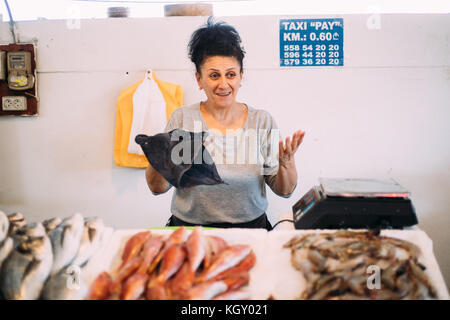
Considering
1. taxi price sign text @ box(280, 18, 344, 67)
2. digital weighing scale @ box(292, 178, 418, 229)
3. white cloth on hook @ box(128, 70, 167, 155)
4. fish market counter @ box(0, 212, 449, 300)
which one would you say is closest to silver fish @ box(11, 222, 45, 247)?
fish market counter @ box(0, 212, 449, 300)

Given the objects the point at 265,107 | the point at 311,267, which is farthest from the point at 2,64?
the point at 311,267

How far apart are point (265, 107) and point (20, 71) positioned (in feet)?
6.55

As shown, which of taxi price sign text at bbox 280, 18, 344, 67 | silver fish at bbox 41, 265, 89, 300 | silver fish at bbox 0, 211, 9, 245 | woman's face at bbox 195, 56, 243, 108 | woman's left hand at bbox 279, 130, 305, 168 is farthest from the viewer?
taxi price sign text at bbox 280, 18, 344, 67

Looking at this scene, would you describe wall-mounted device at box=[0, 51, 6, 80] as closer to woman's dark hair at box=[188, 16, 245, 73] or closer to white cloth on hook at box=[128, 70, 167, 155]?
white cloth on hook at box=[128, 70, 167, 155]

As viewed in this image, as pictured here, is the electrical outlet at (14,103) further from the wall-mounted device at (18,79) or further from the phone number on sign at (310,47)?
the phone number on sign at (310,47)

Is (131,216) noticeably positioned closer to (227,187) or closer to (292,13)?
(227,187)

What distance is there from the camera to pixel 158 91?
2.57 meters

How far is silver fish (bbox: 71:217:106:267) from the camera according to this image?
920 mm

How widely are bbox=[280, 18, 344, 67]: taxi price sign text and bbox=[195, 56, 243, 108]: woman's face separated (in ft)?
3.22

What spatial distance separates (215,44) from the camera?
1.70 meters

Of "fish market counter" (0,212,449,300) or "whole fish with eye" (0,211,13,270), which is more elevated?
"whole fish with eye" (0,211,13,270)

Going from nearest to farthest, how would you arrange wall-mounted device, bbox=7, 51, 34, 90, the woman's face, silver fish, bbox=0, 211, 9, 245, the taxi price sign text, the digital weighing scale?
silver fish, bbox=0, 211, 9, 245 → the digital weighing scale → the woman's face → the taxi price sign text → wall-mounted device, bbox=7, 51, 34, 90

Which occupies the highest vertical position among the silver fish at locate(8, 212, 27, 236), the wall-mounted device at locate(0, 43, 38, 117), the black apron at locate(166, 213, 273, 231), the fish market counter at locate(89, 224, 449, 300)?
the wall-mounted device at locate(0, 43, 38, 117)

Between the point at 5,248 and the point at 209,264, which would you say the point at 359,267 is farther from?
the point at 5,248
